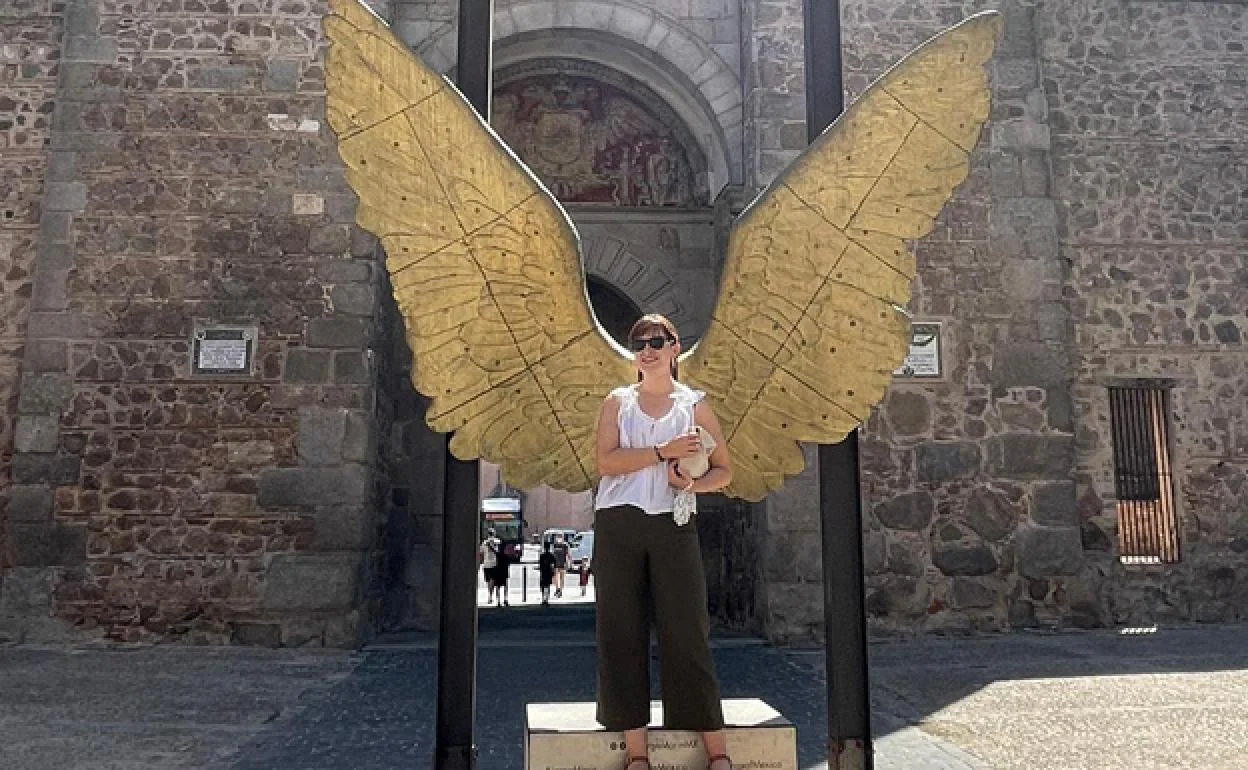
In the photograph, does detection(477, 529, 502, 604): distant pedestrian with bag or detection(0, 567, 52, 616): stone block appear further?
detection(477, 529, 502, 604): distant pedestrian with bag

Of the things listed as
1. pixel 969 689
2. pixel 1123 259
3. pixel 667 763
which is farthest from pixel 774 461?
pixel 1123 259

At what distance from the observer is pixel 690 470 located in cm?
221

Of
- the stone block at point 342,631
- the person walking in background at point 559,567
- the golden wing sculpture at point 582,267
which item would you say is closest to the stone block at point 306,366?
the stone block at point 342,631

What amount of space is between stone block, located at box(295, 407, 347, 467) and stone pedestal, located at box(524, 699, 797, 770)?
4817 millimetres

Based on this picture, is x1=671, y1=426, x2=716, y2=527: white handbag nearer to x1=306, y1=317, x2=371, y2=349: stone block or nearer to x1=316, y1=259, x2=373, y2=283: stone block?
x1=306, y1=317, x2=371, y2=349: stone block

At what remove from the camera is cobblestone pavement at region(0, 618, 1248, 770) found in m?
3.55

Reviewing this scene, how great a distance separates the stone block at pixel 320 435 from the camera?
675 centimetres

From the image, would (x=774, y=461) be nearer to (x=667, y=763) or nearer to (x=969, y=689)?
(x=667, y=763)

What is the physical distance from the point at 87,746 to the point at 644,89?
7.36 meters

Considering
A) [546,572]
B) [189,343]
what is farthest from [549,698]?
Answer: [546,572]

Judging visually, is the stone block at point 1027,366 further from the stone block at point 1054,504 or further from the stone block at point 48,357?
the stone block at point 48,357

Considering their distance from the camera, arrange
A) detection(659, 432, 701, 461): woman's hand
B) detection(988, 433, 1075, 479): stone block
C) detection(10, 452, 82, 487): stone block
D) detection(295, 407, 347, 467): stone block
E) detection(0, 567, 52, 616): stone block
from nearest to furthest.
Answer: detection(659, 432, 701, 461): woman's hand < detection(0, 567, 52, 616): stone block < detection(10, 452, 82, 487): stone block < detection(295, 407, 347, 467): stone block < detection(988, 433, 1075, 479): stone block

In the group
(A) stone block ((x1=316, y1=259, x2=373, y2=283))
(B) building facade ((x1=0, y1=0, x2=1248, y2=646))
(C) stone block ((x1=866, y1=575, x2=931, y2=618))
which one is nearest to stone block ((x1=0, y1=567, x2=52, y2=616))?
(B) building facade ((x1=0, y1=0, x2=1248, y2=646))

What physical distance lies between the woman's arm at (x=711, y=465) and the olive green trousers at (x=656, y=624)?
0.10 m
